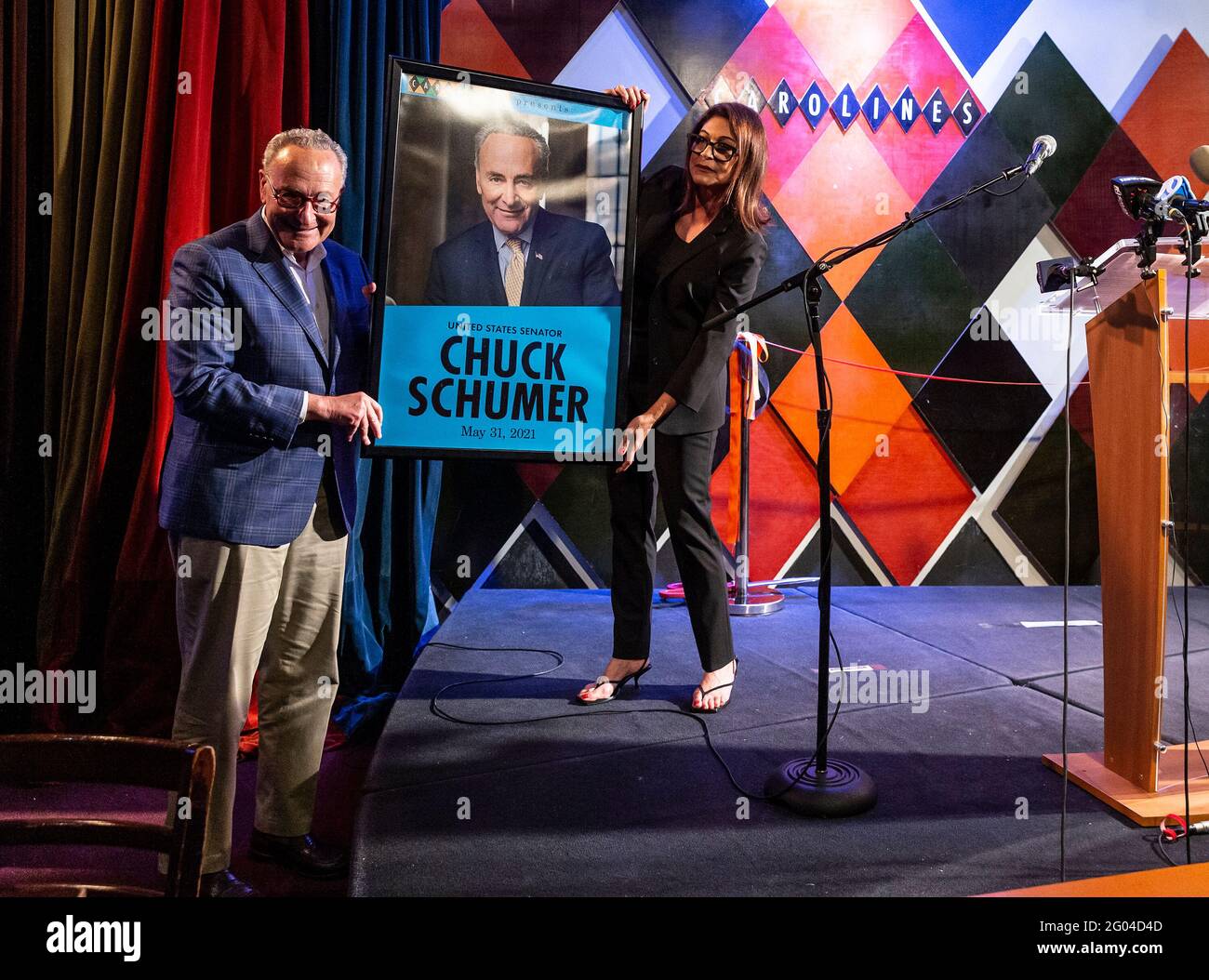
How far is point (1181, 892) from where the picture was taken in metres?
0.95

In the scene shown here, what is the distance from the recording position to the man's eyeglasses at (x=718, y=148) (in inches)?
87.0

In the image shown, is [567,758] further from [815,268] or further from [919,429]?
[919,429]

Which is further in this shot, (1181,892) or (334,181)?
(334,181)

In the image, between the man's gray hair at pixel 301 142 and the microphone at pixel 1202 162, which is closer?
the microphone at pixel 1202 162

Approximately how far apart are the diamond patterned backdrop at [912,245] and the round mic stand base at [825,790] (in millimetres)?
2096

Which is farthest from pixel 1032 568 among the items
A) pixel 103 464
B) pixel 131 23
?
pixel 131 23

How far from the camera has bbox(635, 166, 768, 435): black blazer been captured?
2215mm

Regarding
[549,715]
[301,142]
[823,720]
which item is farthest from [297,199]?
[823,720]

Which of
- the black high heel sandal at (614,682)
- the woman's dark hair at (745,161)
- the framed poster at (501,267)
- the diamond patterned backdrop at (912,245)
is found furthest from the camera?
the diamond patterned backdrop at (912,245)

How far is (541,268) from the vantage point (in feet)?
6.87

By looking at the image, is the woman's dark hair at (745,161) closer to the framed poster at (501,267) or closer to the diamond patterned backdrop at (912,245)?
the framed poster at (501,267)

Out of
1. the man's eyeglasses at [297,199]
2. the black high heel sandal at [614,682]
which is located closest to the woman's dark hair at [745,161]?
the man's eyeglasses at [297,199]

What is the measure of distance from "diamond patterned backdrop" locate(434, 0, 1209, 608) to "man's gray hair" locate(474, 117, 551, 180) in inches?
75.9
